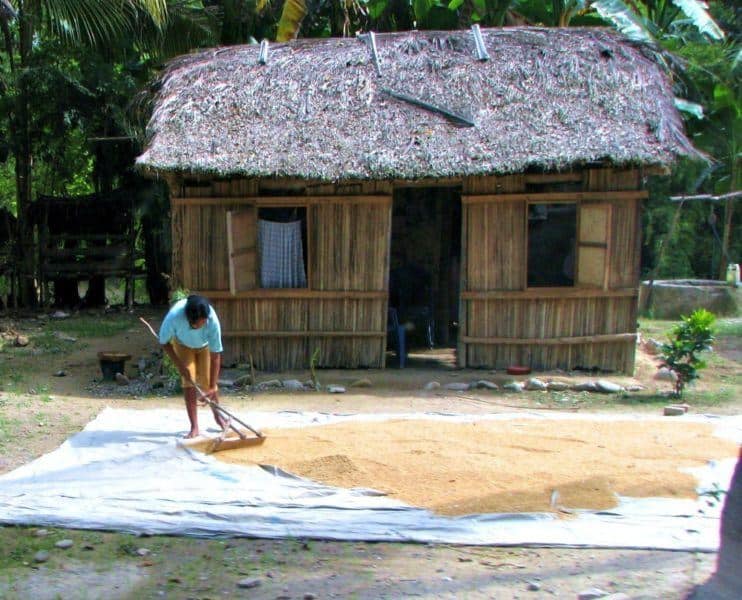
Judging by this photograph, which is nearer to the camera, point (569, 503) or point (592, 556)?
point (592, 556)

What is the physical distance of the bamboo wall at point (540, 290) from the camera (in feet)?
33.1

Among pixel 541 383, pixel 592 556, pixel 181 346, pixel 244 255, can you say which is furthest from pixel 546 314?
pixel 592 556

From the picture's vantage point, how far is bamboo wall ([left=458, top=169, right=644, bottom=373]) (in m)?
10.1

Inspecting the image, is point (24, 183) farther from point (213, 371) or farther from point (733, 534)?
point (733, 534)

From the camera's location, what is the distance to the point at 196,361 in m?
7.02

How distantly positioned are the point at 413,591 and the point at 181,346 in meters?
3.26

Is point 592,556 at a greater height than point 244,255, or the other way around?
point 244,255

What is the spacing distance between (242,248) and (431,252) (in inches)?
133

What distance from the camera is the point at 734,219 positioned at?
20562mm

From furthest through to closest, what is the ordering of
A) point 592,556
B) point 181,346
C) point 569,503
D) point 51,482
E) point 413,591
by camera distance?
point 181,346, point 51,482, point 569,503, point 592,556, point 413,591

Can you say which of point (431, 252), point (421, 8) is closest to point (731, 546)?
point (431, 252)

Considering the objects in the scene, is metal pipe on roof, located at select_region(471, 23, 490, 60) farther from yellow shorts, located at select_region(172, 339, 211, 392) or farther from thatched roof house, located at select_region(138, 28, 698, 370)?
yellow shorts, located at select_region(172, 339, 211, 392)

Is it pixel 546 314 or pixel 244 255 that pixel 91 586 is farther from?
pixel 546 314

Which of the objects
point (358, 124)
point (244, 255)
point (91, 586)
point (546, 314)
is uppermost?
point (358, 124)
